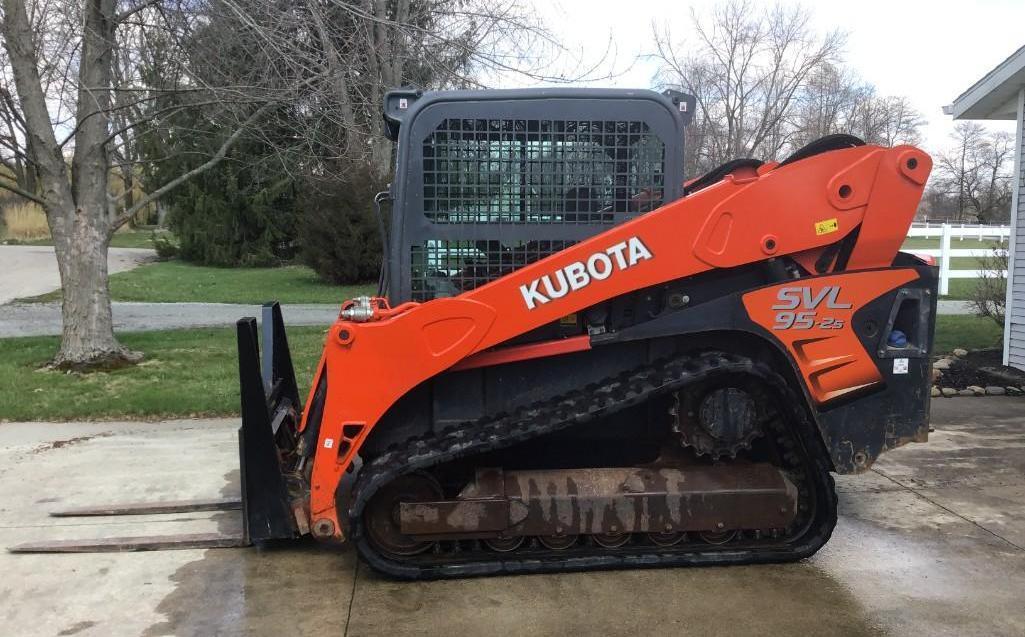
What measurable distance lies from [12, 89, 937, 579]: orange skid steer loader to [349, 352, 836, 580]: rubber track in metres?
0.01

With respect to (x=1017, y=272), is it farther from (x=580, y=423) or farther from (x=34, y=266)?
(x=34, y=266)

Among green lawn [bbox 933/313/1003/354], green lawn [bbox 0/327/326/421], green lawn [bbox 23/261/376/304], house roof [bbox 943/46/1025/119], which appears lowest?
green lawn [bbox 0/327/326/421]

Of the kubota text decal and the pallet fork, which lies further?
the pallet fork

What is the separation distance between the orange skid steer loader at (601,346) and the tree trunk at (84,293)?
18.3 feet

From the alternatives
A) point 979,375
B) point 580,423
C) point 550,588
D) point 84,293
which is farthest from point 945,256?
point 84,293

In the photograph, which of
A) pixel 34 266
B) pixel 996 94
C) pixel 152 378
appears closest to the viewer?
pixel 152 378

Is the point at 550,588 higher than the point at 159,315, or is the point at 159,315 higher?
the point at 159,315

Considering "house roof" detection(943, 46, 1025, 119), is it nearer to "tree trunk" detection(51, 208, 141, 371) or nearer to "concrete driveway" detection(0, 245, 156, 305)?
"tree trunk" detection(51, 208, 141, 371)

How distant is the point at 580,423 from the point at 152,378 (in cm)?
606

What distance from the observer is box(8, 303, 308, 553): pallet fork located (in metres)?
3.77

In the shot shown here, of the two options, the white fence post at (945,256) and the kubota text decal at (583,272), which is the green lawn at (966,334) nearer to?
the white fence post at (945,256)

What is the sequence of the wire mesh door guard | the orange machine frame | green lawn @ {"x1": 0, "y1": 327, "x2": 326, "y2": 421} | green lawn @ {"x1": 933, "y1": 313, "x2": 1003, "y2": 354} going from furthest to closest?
green lawn @ {"x1": 933, "y1": 313, "x2": 1003, "y2": 354}
green lawn @ {"x1": 0, "y1": 327, "x2": 326, "y2": 421}
the wire mesh door guard
the orange machine frame

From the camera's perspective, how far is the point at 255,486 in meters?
3.82

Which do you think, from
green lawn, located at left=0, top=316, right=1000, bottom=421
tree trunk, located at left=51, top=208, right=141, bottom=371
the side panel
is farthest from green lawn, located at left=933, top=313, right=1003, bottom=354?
tree trunk, located at left=51, top=208, right=141, bottom=371
